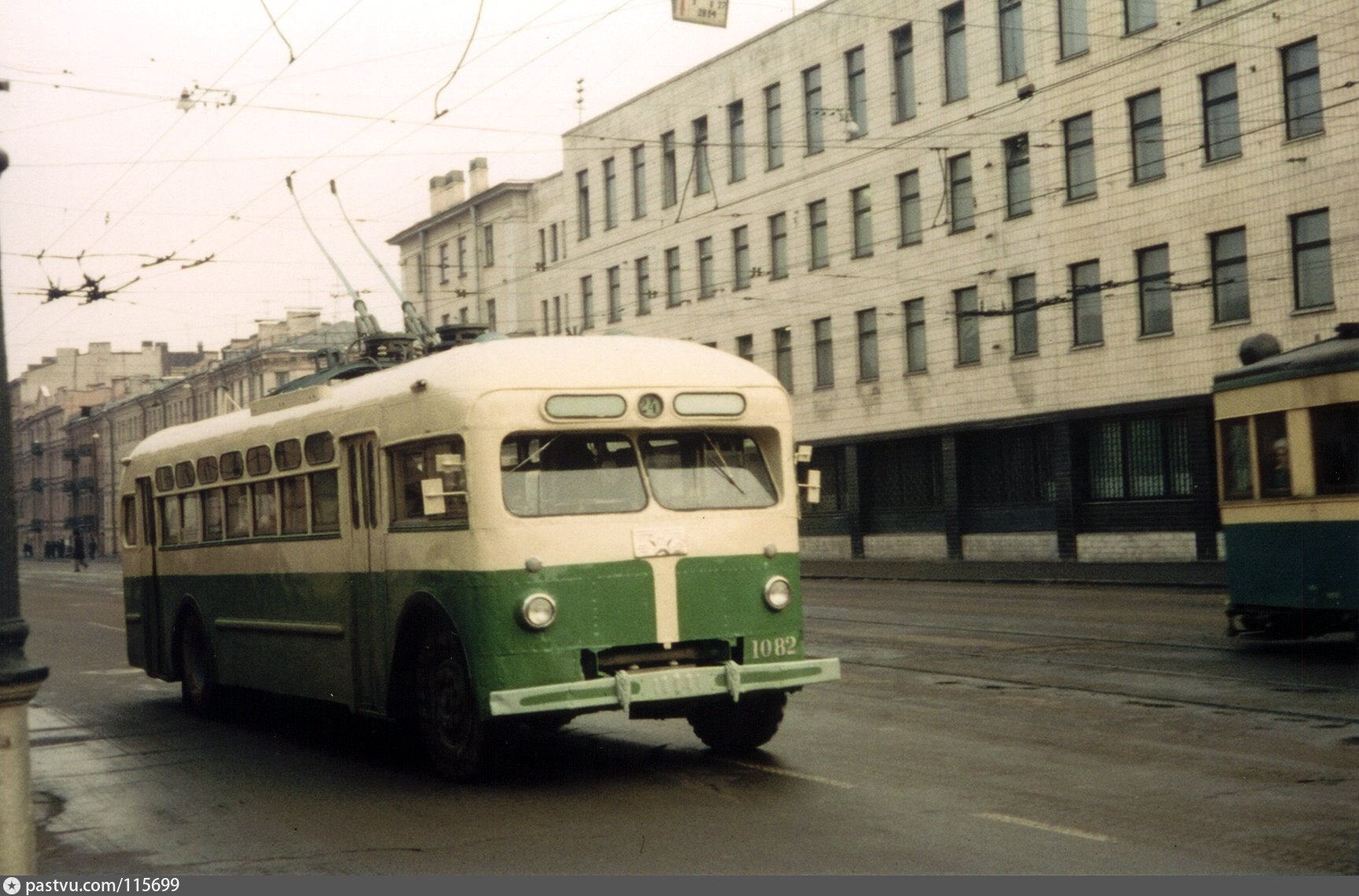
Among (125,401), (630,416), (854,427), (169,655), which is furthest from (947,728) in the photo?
(125,401)

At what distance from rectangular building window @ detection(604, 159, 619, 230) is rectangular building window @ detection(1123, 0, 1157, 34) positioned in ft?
79.3

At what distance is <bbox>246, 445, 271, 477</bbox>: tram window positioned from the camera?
12891 millimetres

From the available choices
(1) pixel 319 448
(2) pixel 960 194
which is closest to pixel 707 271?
(2) pixel 960 194

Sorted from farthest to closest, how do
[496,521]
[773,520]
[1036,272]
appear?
[1036,272]
[773,520]
[496,521]

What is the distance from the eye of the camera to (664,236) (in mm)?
55281

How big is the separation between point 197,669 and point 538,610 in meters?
6.36

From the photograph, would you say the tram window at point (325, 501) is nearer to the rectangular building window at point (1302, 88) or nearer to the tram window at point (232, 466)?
the tram window at point (232, 466)

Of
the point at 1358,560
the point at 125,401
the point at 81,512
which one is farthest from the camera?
the point at 81,512

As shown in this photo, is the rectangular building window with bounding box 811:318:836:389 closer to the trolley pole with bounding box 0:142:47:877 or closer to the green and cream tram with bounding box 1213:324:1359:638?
the green and cream tram with bounding box 1213:324:1359:638

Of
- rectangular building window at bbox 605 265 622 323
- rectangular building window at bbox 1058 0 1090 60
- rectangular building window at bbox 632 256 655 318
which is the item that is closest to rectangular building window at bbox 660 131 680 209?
rectangular building window at bbox 632 256 655 318

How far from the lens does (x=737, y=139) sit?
51.7 meters

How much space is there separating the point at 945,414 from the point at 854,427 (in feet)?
14.2

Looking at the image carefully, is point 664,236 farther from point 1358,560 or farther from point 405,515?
point 405,515

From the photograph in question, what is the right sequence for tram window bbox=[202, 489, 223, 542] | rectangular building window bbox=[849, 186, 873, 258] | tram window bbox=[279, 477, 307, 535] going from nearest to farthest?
tram window bbox=[279, 477, 307, 535]
tram window bbox=[202, 489, 223, 542]
rectangular building window bbox=[849, 186, 873, 258]
